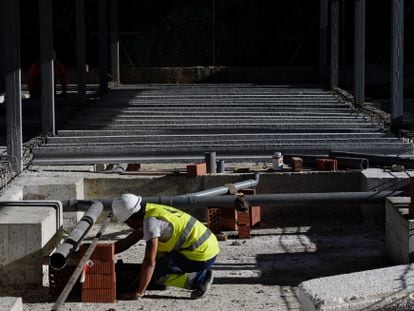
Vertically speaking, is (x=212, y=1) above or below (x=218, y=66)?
above

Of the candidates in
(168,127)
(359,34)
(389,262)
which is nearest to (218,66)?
(359,34)

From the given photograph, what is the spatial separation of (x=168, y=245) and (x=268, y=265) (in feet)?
5.86

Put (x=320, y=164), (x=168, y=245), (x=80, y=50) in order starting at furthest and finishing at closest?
(x=80, y=50)
(x=320, y=164)
(x=168, y=245)

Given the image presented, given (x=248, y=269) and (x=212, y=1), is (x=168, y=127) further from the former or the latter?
(x=212, y=1)

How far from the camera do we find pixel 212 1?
2950 cm

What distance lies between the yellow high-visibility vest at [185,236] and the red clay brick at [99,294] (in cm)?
63

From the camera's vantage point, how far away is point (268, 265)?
428 inches

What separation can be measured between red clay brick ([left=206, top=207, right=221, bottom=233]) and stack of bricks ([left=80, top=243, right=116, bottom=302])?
3.14 m

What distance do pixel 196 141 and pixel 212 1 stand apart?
14.6 meters

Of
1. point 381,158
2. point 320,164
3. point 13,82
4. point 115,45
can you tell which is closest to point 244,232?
point 320,164

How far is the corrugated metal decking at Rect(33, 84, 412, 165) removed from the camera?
49.5ft

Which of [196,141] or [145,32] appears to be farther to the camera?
[145,32]

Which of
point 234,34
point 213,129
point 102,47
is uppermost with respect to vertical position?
point 234,34

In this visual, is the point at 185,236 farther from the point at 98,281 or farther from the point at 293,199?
the point at 293,199
